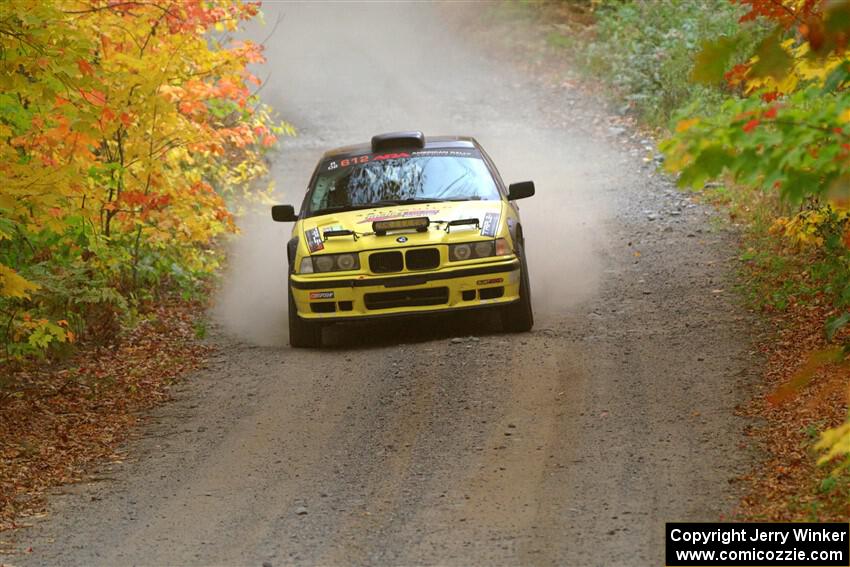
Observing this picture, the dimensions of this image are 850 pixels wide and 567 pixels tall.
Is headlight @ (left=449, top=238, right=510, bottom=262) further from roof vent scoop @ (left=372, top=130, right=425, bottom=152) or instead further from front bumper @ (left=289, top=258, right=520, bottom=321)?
roof vent scoop @ (left=372, top=130, right=425, bottom=152)

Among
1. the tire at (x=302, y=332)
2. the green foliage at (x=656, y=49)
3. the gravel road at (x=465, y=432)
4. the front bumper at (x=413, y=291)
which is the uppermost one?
the green foliage at (x=656, y=49)

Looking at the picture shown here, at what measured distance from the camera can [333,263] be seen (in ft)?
33.6

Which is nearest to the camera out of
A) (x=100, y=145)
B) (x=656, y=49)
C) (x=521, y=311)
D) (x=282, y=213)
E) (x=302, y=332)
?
(x=521, y=311)

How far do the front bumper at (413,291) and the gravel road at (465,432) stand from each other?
0.39m

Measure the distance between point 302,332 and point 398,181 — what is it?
1787 millimetres

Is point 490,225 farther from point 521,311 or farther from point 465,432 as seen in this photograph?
point 465,432

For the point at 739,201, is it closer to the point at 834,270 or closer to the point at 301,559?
the point at 834,270

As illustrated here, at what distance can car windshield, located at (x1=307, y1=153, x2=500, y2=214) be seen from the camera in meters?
11.0

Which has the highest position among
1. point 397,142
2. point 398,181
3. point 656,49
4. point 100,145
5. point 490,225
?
point 656,49

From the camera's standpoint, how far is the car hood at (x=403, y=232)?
10125 mm

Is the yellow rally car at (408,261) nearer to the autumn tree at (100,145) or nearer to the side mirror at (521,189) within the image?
the side mirror at (521,189)

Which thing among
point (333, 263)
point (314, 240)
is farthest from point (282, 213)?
point (333, 263)

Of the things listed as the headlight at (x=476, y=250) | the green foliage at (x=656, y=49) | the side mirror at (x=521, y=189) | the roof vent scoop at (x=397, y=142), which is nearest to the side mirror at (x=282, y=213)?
the roof vent scoop at (x=397, y=142)

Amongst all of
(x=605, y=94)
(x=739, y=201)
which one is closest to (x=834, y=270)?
(x=739, y=201)
